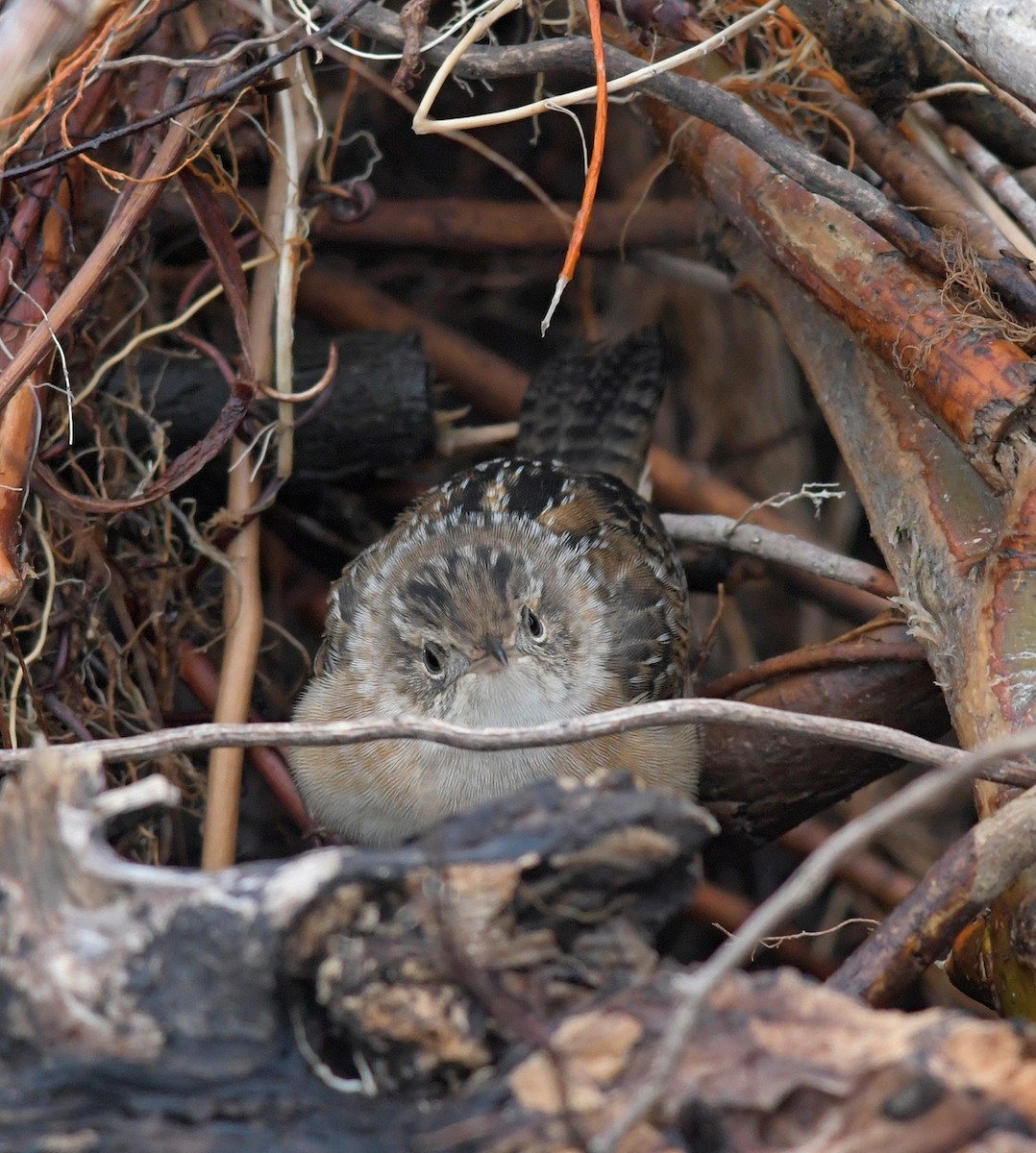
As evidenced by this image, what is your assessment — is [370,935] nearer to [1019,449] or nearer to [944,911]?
[944,911]

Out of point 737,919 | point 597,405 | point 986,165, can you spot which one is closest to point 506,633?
point 597,405

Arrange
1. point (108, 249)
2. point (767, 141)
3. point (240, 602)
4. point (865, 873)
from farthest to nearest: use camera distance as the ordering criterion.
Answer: point (865, 873)
point (240, 602)
point (108, 249)
point (767, 141)

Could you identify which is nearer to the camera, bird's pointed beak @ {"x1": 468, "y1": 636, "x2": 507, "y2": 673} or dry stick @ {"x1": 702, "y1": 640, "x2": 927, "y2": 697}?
dry stick @ {"x1": 702, "y1": 640, "x2": 927, "y2": 697}

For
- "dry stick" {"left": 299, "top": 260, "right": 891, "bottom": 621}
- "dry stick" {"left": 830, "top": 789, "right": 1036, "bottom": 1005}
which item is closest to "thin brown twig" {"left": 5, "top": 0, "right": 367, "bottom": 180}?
"dry stick" {"left": 299, "top": 260, "right": 891, "bottom": 621}

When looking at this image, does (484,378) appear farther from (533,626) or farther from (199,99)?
(199,99)

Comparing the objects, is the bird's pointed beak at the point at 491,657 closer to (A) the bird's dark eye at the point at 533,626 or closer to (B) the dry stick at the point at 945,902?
(A) the bird's dark eye at the point at 533,626

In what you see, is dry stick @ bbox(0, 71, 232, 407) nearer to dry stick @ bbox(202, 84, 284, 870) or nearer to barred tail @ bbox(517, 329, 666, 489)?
dry stick @ bbox(202, 84, 284, 870)

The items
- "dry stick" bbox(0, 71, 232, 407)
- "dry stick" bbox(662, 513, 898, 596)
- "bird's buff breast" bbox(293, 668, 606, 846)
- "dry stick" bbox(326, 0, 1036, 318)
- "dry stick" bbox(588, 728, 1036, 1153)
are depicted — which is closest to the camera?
"dry stick" bbox(588, 728, 1036, 1153)
